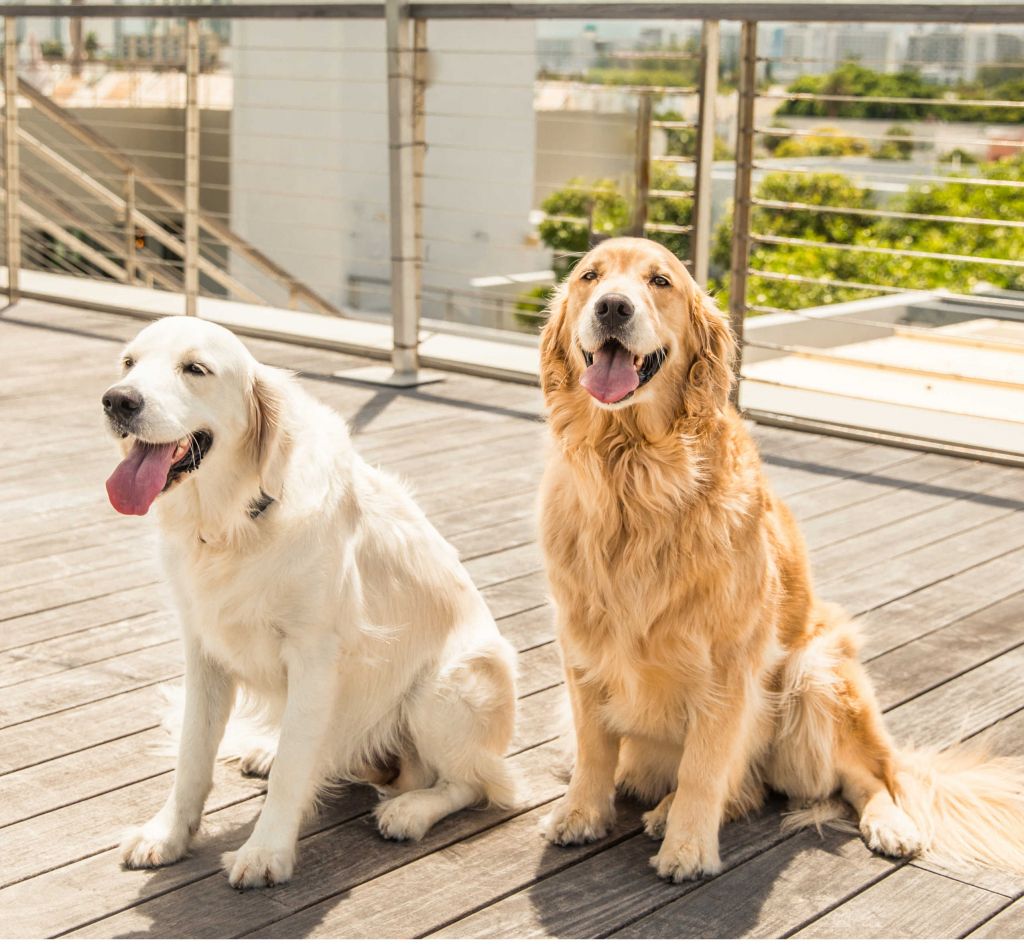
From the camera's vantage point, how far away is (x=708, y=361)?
2.40 meters

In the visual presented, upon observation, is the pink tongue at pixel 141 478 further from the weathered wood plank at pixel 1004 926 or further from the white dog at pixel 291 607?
the weathered wood plank at pixel 1004 926

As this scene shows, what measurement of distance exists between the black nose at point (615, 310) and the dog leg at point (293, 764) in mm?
704

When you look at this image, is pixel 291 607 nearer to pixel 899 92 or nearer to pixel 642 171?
pixel 642 171

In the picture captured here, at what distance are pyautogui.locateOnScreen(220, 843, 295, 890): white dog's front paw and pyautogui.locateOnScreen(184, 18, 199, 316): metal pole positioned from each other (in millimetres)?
4560

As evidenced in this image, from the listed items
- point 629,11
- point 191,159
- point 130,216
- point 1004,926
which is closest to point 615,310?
point 1004,926

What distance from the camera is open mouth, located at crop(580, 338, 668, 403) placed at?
2.29m

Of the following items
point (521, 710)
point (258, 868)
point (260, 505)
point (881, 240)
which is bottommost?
point (881, 240)

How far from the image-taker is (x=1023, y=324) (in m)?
8.86

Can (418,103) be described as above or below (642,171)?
above

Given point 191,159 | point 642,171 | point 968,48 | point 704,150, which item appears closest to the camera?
point 704,150

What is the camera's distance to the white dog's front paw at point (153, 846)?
2291 millimetres

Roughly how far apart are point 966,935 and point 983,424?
11.3 ft

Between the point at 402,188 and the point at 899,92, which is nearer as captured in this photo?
the point at 402,188

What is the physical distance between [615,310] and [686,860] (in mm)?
909
